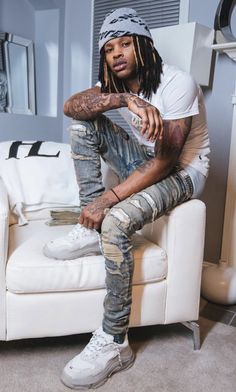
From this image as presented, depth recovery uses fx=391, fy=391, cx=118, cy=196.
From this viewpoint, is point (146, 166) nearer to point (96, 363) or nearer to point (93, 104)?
point (93, 104)

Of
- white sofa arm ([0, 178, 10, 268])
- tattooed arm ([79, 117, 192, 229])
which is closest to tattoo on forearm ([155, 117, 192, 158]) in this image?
tattooed arm ([79, 117, 192, 229])

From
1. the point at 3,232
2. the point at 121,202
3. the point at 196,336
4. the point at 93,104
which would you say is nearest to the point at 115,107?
the point at 93,104

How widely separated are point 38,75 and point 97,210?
5.59 feet

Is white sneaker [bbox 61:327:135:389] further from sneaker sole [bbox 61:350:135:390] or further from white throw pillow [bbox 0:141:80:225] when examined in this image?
white throw pillow [bbox 0:141:80:225]

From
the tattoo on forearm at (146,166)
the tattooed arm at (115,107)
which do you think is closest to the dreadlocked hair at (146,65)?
the tattooed arm at (115,107)

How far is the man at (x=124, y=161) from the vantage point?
128cm

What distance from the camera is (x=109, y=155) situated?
1.51 m

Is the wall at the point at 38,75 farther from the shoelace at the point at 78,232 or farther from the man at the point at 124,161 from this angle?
the shoelace at the point at 78,232

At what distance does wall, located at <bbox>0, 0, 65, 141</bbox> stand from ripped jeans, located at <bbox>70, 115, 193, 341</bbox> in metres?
1.15

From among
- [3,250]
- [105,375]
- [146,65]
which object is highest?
[146,65]

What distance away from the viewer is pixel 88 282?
4.36 feet

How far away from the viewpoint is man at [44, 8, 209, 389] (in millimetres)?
1279

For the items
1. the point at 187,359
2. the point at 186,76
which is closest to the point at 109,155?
the point at 186,76

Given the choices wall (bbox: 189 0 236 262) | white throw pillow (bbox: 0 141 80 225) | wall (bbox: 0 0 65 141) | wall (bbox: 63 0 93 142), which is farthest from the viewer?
wall (bbox: 63 0 93 142)
